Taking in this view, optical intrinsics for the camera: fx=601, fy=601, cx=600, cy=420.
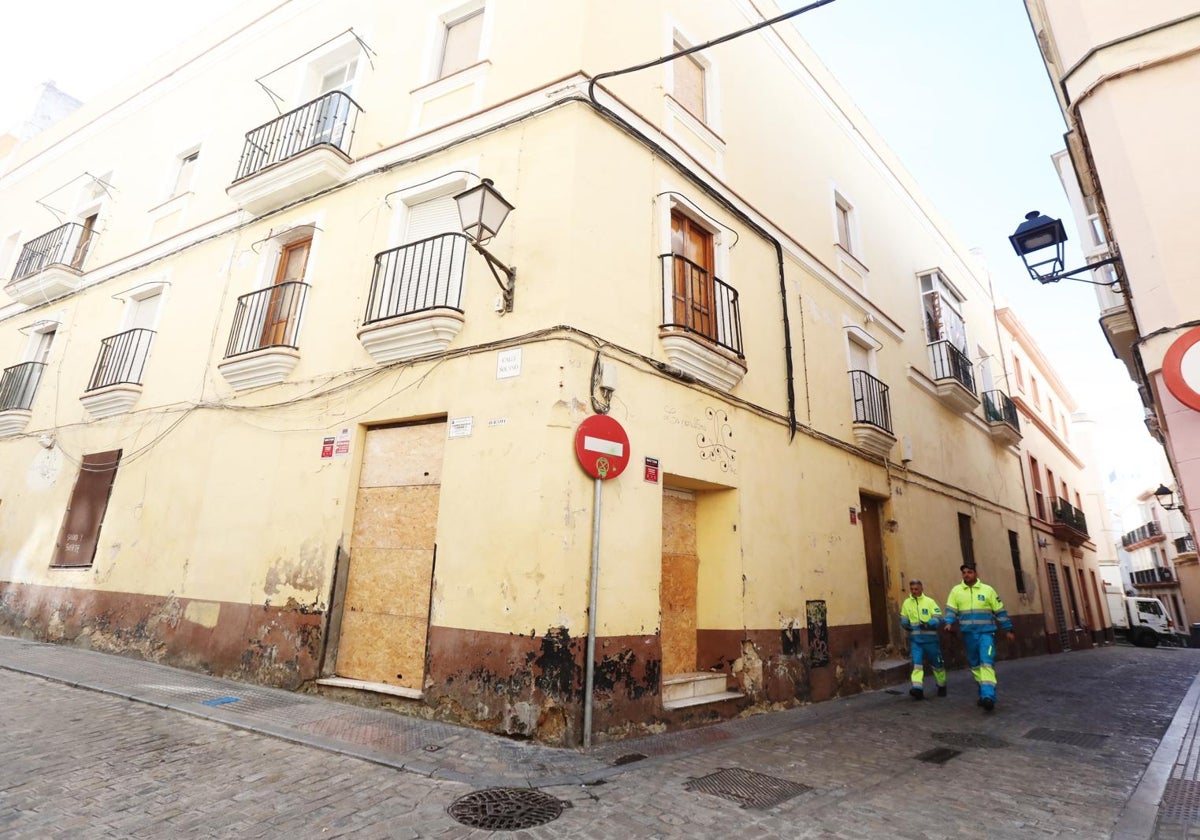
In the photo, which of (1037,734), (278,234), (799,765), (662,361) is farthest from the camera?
(278,234)

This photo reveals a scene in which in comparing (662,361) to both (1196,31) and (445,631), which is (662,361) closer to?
(445,631)

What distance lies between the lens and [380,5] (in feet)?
30.8

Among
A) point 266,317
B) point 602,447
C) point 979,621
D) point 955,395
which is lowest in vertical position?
point 979,621

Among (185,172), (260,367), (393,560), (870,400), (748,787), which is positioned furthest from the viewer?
(185,172)

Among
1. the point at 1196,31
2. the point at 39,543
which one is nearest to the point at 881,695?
the point at 1196,31

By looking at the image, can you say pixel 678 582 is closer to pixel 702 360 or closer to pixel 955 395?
pixel 702 360

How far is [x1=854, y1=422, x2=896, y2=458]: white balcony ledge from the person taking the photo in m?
10.1

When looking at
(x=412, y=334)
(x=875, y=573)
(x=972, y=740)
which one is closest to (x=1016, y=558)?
(x=875, y=573)

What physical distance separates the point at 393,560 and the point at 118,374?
742 centimetres

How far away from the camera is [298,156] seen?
8328 millimetres

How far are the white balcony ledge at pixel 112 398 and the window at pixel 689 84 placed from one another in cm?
968

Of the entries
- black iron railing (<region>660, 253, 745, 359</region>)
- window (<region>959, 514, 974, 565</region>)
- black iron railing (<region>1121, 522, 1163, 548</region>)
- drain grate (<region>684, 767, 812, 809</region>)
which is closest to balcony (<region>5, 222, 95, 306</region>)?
black iron railing (<region>660, 253, 745, 359</region>)

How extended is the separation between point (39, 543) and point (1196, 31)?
16.4 meters

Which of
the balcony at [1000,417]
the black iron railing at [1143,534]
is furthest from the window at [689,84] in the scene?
the black iron railing at [1143,534]
